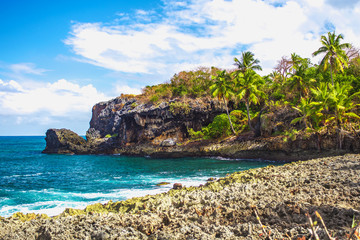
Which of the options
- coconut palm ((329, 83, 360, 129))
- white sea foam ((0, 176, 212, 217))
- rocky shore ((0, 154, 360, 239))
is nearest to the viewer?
rocky shore ((0, 154, 360, 239))

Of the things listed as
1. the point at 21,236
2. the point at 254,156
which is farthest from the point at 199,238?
the point at 254,156

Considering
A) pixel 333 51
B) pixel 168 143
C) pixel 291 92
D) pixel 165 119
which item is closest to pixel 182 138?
pixel 168 143

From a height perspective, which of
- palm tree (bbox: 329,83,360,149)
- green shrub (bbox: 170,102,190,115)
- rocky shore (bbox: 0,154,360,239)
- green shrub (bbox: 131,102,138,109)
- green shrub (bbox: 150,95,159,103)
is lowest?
rocky shore (bbox: 0,154,360,239)

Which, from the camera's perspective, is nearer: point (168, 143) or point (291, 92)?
point (291, 92)

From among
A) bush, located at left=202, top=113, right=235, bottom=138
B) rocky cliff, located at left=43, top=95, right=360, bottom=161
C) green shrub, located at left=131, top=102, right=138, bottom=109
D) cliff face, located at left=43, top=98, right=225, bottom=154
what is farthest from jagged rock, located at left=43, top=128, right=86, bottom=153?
bush, located at left=202, top=113, right=235, bottom=138

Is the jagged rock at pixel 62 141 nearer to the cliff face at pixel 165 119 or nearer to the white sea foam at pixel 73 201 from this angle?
the cliff face at pixel 165 119

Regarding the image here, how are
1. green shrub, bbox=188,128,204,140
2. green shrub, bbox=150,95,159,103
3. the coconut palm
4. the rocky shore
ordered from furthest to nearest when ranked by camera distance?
green shrub, bbox=150,95,159,103 < green shrub, bbox=188,128,204,140 < the coconut palm < the rocky shore

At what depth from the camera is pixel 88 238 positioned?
725cm

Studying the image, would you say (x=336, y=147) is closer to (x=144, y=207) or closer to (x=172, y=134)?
(x=144, y=207)

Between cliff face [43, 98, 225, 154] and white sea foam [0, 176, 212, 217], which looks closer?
white sea foam [0, 176, 212, 217]

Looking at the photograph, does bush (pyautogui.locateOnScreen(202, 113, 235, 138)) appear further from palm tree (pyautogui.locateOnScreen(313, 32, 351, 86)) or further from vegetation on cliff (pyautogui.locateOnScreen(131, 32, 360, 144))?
palm tree (pyautogui.locateOnScreen(313, 32, 351, 86))

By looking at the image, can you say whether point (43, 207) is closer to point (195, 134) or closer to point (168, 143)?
point (168, 143)

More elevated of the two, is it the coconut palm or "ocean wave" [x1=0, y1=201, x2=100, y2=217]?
the coconut palm

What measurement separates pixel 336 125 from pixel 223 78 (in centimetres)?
1763
